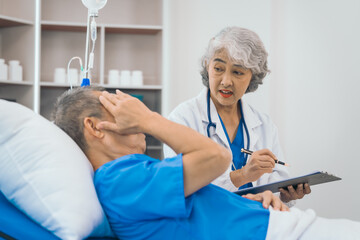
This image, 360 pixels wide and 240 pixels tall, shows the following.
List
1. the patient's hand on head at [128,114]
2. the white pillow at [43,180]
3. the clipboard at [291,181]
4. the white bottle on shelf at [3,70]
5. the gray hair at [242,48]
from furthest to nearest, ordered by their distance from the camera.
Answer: the white bottle on shelf at [3,70] → the gray hair at [242,48] → the clipboard at [291,181] → the patient's hand on head at [128,114] → the white pillow at [43,180]

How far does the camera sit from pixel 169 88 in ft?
12.0

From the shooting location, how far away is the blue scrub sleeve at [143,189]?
1.13 m

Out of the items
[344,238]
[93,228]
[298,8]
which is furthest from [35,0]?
[344,238]

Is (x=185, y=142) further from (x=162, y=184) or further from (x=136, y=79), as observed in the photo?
(x=136, y=79)

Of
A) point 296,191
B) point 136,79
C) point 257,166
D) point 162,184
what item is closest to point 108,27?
point 136,79

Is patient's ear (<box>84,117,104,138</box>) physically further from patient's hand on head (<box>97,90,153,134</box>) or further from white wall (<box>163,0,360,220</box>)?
white wall (<box>163,0,360,220</box>)

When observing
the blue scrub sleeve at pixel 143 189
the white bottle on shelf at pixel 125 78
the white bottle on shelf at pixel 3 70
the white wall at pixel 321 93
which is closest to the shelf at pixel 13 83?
the white bottle on shelf at pixel 3 70

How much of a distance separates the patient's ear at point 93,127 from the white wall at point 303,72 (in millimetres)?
2343

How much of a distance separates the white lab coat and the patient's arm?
0.71m

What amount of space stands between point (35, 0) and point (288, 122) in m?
2.37

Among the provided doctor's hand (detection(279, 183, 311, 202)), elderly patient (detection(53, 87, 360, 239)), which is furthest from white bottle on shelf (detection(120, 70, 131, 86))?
elderly patient (detection(53, 87, 360, 239))

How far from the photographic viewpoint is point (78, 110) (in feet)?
4.22

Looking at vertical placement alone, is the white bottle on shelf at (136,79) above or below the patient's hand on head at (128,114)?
above

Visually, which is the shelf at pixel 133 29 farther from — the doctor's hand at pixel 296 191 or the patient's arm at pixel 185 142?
the patient's arm at pixel 185 142
